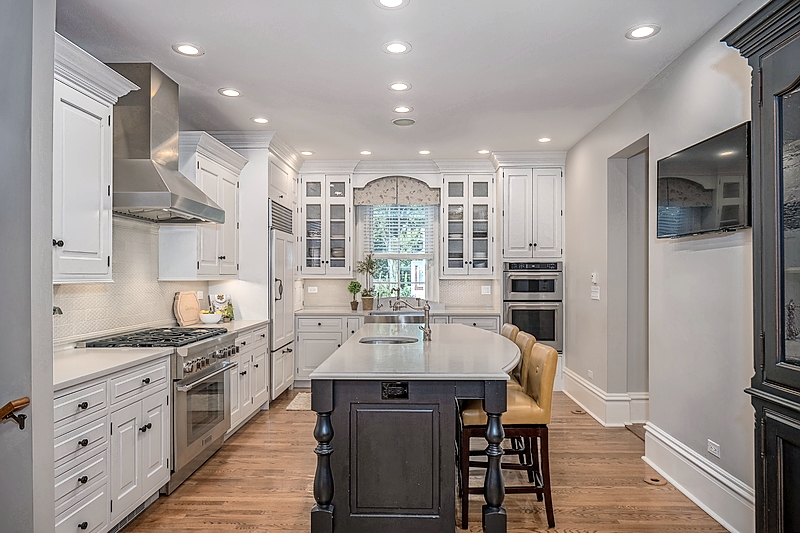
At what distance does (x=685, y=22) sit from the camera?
9.97 ft

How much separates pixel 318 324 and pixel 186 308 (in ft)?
6.22

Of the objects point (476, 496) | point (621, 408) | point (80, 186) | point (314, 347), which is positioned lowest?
point (476, 496)

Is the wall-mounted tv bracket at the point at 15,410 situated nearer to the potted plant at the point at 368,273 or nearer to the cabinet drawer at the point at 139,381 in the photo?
the cabinet drawer at the point at 139,381

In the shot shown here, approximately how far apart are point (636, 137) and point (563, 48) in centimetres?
123

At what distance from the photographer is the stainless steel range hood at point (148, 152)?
334cm

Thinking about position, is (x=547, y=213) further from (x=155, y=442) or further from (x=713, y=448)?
(x=155, y=442)

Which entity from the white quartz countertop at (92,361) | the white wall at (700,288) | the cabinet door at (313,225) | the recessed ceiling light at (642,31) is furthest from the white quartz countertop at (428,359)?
the cabinet door at (313,225)

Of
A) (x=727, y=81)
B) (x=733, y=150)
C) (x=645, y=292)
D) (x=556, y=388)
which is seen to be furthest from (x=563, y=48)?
(x=556, y=388)

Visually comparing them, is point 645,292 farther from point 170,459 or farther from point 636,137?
point 170,459

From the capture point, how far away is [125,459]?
112 inches

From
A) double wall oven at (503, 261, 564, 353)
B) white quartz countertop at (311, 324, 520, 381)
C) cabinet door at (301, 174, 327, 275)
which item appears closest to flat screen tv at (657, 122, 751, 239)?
white quartz countertop at (311, 324, 520, 381)

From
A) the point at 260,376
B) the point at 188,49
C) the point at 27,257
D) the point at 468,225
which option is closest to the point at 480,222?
the point at 468,225

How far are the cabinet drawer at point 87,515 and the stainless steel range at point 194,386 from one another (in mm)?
Answer: 744

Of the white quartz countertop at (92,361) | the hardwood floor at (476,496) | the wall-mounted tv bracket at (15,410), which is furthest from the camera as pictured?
the hardwood floor at (476,496)
